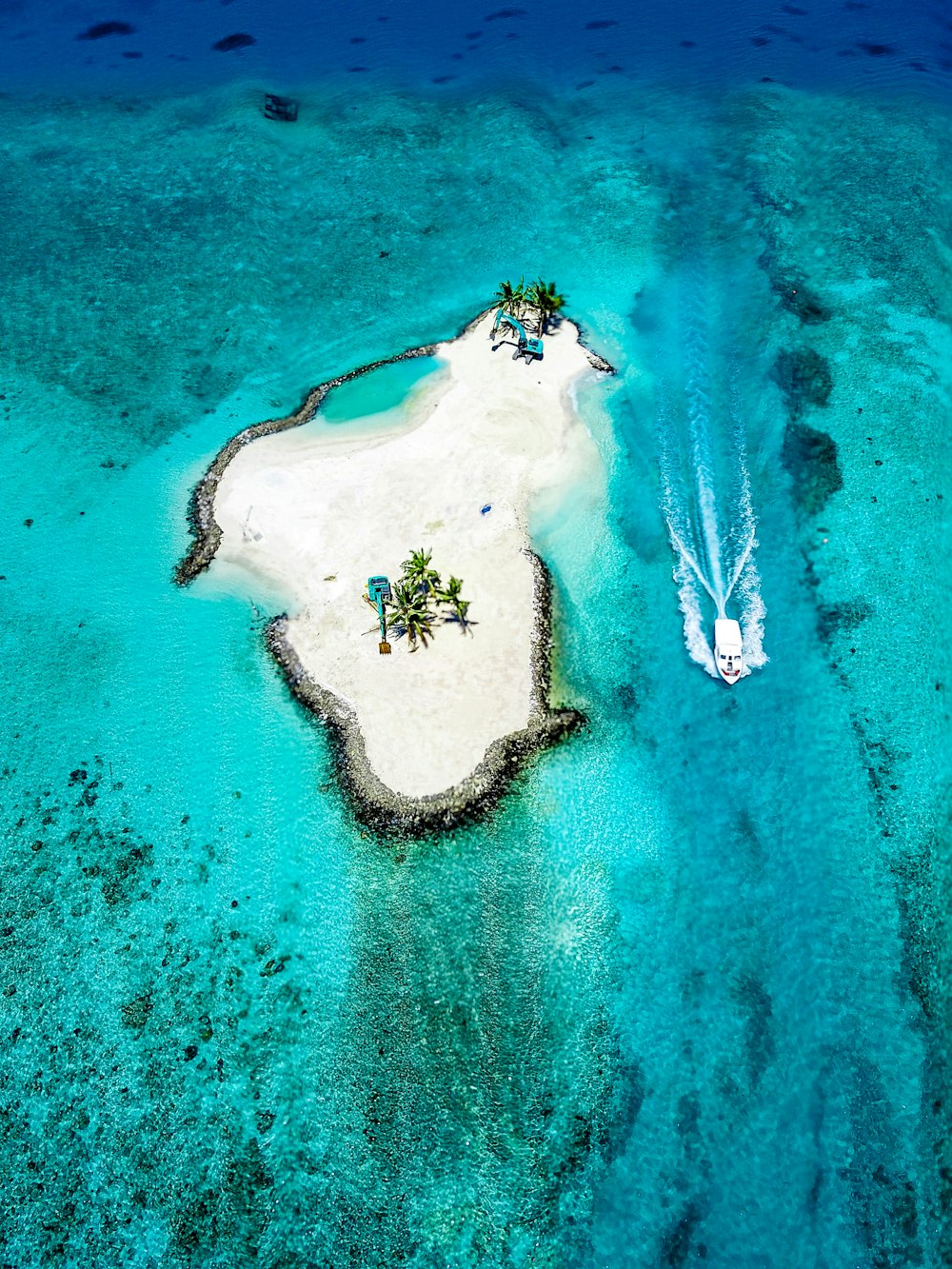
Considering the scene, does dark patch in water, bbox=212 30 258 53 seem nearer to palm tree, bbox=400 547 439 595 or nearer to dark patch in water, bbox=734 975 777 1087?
palm tree, bbox=400 547 439 595

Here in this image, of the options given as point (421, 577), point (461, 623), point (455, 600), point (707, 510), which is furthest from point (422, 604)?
point (707, 510)

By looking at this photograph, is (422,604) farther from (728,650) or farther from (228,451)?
(228,451)

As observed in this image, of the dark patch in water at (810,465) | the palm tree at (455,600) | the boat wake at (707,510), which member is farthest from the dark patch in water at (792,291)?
the palm tree at (455,600)

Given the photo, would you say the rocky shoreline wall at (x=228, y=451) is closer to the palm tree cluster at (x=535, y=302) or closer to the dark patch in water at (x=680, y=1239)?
the palm tree cluster at (x=535, y=302)

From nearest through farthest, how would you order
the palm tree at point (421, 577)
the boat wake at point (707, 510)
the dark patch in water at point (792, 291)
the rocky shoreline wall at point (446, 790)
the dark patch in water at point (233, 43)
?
the rocky shoreline wall at point (446, 790), the palm tree at point (421, 577), the boat wake at point (707, 510), the dark patch in water at point (792, 291), the dark patch in water at point (233, 43)

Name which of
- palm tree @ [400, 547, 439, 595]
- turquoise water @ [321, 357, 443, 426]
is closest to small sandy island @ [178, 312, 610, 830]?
turquoise water @ [321, 357, 443, 426]

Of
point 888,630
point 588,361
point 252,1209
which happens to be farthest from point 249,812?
point 588,361
